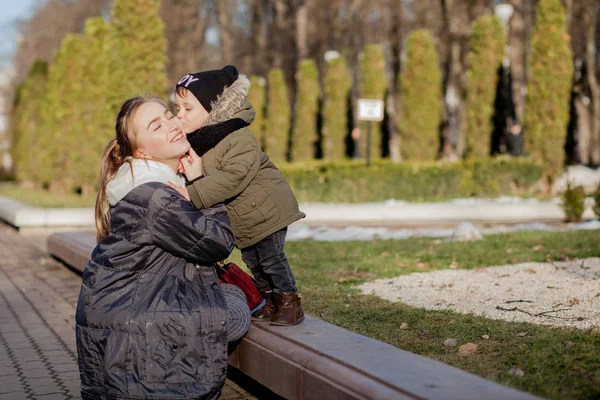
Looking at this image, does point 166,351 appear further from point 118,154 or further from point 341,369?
point 118,154

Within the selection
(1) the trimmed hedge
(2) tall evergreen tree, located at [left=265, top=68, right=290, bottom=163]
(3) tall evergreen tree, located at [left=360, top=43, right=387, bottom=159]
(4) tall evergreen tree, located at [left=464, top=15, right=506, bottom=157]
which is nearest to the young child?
(1) the trimmed hedge

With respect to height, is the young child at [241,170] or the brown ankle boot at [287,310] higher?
the young child at [241,170]

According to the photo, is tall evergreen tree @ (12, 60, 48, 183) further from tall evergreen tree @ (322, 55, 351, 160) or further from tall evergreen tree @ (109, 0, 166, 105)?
Result: tall evergreen tree @ (322, 55, 351, 160)

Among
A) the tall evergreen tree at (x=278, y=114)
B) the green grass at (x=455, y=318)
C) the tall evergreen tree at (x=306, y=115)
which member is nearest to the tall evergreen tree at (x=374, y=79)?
the tall evergreen tree at (x=306, y=115)

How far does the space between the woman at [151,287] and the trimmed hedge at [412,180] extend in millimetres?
14196

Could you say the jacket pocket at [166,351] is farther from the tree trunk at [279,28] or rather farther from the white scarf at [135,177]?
the tree trunk at [279,28]

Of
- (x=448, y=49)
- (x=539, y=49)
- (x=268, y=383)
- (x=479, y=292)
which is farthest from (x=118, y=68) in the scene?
(x=448, y=49)

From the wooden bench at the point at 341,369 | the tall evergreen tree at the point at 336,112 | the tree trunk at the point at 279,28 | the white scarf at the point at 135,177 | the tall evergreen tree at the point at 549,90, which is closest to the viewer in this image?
the wooden bench at the point at 341,369

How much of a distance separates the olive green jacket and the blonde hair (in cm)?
48

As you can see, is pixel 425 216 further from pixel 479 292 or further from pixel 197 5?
pixel 197 5

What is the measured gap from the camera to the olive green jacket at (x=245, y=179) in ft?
15.7

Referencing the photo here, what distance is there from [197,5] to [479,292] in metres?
40.3

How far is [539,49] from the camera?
22859mm

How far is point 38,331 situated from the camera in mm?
6891
